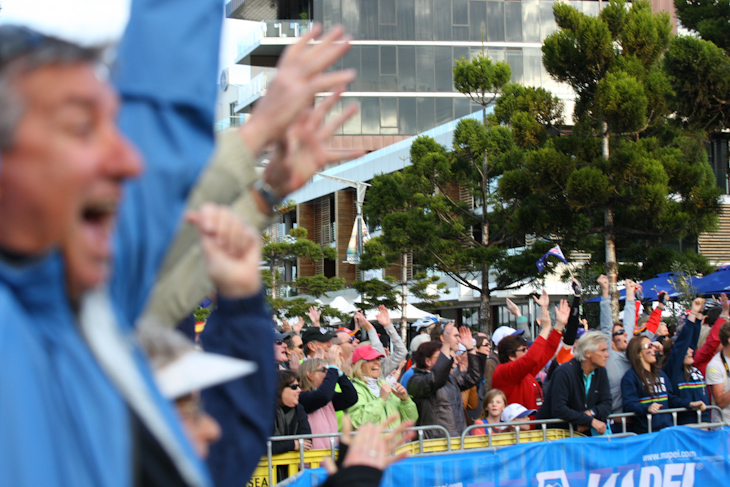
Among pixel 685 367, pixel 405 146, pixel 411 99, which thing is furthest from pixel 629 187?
pixel 411 99

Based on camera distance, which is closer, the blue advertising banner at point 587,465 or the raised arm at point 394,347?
the blue advertising banner at point 587,465

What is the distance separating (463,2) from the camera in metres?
45.1

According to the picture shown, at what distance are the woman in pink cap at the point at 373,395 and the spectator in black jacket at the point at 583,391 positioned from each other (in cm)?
116

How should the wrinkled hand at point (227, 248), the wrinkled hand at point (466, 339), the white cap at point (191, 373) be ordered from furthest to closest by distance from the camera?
the wrinkled hand at point (466, 339), the wrinkled hand at point (227, 248), the white cap at point (191, 373)

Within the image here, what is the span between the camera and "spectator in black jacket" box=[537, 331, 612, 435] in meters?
6.50

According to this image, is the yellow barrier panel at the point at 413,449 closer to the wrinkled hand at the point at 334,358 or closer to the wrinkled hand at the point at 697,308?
the wrinkled hand at the point at 334,358

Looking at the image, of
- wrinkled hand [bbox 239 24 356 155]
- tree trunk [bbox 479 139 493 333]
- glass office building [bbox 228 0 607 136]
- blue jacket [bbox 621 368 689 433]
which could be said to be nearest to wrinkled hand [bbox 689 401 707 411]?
blue jacket [bbox 621 368 689 433]

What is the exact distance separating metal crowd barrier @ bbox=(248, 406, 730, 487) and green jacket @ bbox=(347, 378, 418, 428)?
33cm

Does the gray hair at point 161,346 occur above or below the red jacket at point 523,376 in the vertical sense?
above

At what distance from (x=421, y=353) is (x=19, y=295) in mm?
6405

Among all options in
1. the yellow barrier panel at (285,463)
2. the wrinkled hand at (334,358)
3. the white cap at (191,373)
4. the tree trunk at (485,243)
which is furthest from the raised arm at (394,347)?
the tree trunk at (485,243)

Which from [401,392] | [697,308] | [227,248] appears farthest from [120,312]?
[697,308]

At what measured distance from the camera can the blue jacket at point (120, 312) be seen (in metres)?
0.65

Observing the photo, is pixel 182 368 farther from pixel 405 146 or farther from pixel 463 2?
pixel 463 2
